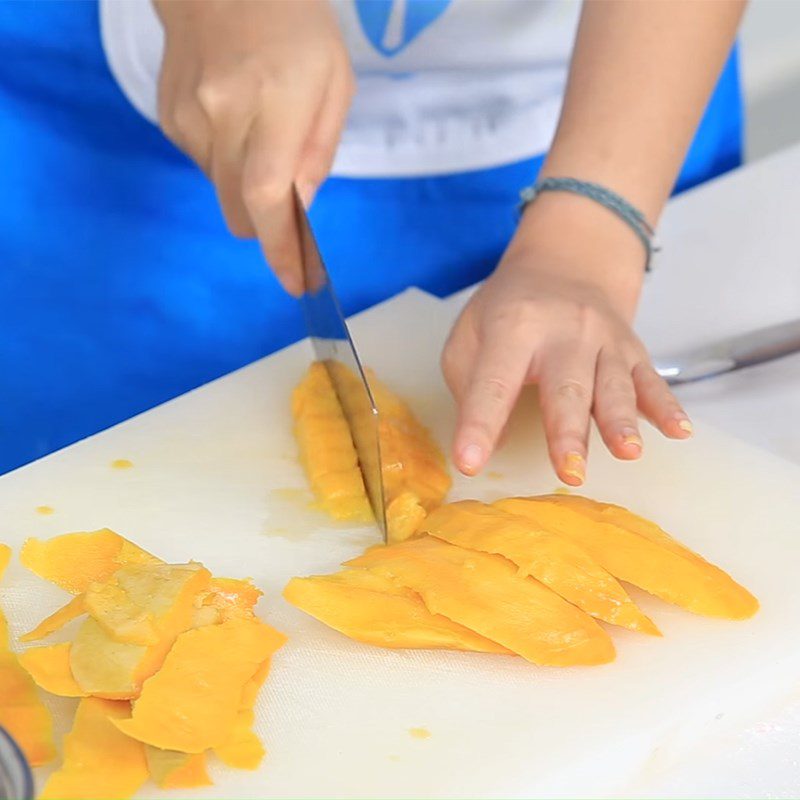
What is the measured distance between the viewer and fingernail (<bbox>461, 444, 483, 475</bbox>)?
0.97 metres

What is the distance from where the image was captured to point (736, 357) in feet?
4.01

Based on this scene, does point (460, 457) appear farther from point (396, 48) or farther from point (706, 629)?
point (396, 48)

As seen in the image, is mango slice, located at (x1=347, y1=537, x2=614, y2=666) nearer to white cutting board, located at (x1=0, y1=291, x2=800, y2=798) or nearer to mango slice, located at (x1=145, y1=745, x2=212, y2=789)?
white cutting board, located at (x1=0, y1=291, x2=800, y2=798)

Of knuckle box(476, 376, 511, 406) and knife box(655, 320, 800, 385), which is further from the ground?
knuckle box(476, 376, 511, 406)

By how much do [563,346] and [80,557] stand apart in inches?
17.6

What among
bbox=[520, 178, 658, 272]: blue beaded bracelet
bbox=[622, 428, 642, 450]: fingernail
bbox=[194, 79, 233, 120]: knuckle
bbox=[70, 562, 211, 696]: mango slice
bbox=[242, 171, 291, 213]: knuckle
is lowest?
bbox=[70, 562, 211, 696]: mango slice

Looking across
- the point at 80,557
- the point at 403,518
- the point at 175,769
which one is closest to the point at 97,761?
the point at 175,769

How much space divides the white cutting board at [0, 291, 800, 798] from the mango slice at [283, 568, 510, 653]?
2cm

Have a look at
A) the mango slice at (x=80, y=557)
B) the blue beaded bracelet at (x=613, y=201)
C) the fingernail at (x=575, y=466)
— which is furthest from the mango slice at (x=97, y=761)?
the blue beaded bracelet at (x=613, y=201)

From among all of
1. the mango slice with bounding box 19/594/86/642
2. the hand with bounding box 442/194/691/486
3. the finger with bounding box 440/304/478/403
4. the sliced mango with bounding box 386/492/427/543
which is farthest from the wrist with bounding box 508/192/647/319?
the mango slice with bounding box 19/594/86/642

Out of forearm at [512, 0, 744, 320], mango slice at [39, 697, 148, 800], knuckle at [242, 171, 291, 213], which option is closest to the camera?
mango slice at [39, 697, 148, 800]

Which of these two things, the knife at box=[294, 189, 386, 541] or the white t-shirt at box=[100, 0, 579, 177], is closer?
the knife at box=[294, 189, 386, 541]

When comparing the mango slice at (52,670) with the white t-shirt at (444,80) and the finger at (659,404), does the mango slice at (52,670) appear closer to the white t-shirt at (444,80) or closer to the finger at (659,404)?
the finger at (659,404)

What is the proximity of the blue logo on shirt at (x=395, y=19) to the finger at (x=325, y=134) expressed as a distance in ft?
0.95
